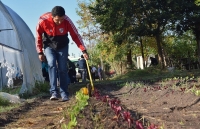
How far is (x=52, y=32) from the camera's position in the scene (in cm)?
557

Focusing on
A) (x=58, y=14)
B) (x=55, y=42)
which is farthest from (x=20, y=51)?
(x=58, y=14)

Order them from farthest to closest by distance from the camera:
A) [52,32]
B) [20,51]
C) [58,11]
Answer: [20,51] < [52,32] < [58,11]

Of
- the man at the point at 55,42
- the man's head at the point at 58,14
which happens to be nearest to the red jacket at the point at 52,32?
the man at the point at 55,42

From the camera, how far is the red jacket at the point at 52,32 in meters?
5.51

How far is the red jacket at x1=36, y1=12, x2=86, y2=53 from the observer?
5.51 m

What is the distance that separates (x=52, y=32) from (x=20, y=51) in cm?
417

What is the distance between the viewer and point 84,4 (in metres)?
27.5

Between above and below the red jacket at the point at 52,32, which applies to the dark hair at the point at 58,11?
above

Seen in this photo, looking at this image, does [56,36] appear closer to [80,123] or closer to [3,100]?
[3,100]

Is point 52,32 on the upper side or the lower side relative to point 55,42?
upper

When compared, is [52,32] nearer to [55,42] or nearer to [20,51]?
[55,42]

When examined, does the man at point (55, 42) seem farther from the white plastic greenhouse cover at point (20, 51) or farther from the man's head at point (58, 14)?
the white plastic greenhouse cover at point (20, 51)

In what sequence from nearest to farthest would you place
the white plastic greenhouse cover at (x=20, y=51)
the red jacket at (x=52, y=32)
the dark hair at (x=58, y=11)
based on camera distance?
the dark hair at (x=58, y=11) → the red jacket at (x=52, y=32) → the white plastic greenhouse cover at (x=20, y=51)

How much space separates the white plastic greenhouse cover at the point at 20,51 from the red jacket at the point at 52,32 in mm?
3112
